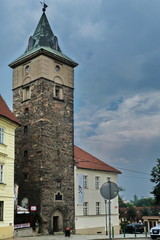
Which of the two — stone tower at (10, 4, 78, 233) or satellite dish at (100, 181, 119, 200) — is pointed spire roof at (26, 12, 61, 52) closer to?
stone tower at (10, 4, 78, 233)

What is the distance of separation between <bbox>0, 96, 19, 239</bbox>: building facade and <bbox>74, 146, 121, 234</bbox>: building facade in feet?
45.5

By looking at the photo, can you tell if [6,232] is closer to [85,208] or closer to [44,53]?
[85,208]

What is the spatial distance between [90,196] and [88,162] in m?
4.40

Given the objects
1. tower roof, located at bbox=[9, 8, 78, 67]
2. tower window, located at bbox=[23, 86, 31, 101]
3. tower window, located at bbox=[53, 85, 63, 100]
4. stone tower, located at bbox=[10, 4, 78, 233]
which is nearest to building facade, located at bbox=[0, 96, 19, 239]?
stone tower, located at bbox=[10, 4, 78, 233]

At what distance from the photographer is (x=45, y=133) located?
36156 mm

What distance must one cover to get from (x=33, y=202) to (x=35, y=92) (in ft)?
39.5

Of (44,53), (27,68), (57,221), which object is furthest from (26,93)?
(57,221)

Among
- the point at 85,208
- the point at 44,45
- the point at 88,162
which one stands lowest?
the point at 85,208

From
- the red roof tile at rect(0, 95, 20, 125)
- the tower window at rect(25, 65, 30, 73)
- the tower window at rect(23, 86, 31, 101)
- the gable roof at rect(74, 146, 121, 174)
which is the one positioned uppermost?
the tower window at rect(25, 65, 30, 73)

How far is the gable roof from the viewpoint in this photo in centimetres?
A: 4223

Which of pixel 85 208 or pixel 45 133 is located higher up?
pixel 45 133

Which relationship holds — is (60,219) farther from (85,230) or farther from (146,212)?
(146,212)

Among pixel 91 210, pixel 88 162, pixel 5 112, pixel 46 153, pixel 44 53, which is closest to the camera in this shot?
pixel 5 112

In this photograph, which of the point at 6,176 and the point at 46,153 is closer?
the point at 6,176
